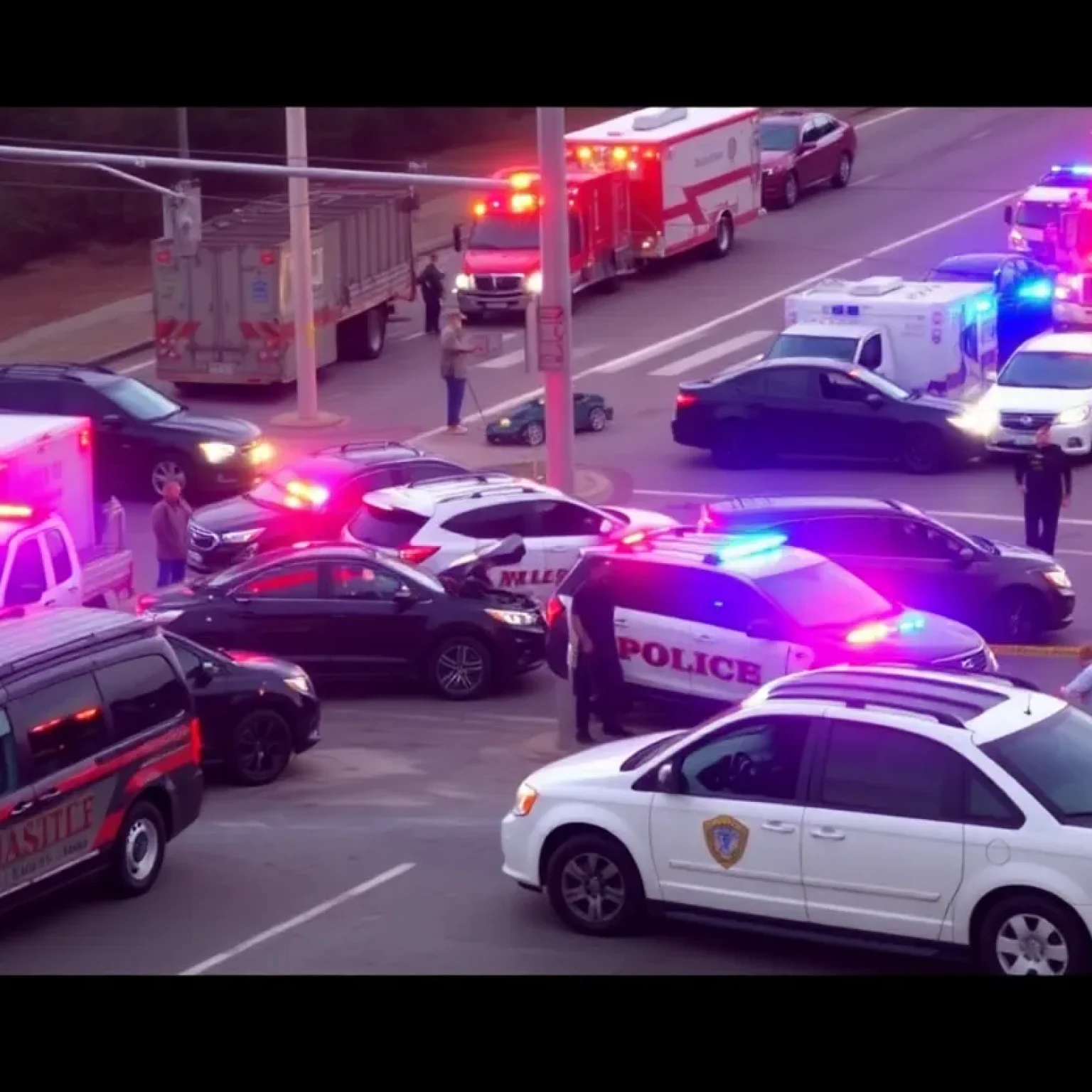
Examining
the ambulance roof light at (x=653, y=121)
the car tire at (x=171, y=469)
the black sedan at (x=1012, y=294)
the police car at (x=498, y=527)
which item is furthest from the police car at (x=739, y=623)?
the ambulance roof light at (x=653, y=121)

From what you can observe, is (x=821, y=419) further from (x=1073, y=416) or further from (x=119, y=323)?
(x=119, y=323)

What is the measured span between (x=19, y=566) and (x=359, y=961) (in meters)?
7.53

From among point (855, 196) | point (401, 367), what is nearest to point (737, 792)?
point (401, 367)

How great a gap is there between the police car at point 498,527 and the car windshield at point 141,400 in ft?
22.3

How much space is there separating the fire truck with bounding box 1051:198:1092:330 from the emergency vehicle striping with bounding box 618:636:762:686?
1956cm

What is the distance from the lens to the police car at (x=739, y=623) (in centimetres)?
1517

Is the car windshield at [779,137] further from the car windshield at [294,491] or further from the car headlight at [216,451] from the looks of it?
the car windshield at [294,491]

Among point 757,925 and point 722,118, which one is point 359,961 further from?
point 722,118

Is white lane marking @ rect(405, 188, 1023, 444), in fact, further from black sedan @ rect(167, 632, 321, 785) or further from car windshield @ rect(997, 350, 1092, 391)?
black sedan @ rect(167, 632, 321, 785)

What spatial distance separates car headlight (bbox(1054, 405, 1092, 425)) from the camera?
26.8m

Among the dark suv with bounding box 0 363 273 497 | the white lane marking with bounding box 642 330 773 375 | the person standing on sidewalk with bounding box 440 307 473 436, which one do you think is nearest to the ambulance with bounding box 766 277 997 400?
the white lane marking with bounding box 642 330 773 375

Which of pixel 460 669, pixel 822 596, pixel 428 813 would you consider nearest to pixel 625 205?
pixel 460 669

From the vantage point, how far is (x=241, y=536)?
69.8 feet

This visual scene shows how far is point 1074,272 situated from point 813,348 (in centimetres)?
714
